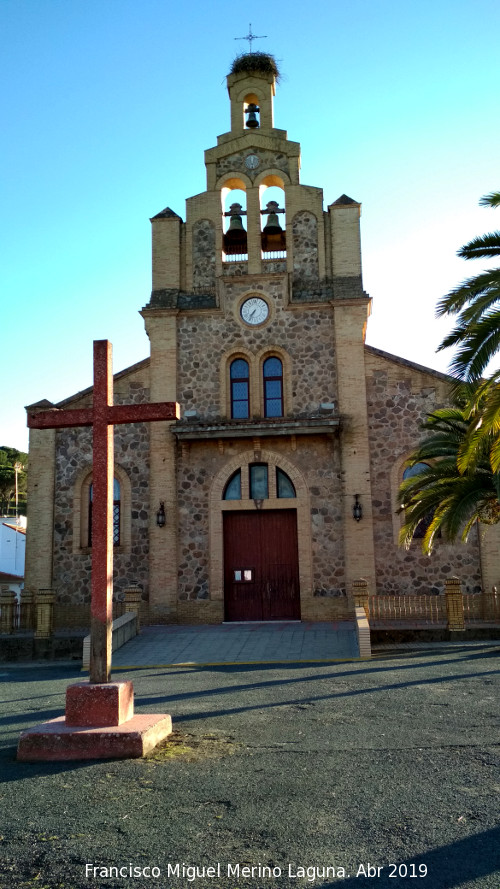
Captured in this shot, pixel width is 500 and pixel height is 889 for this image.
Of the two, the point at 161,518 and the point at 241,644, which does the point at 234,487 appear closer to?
the point at 161,518

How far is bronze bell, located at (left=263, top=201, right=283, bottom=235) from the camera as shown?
19.9 metres

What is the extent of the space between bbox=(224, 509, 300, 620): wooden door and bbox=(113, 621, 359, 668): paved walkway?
0.74 metres

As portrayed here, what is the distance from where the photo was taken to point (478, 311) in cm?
1105

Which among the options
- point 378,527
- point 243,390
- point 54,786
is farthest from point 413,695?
point 243,390

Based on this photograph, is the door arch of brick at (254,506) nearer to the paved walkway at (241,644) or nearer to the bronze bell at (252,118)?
the paved walkway at (241,644)

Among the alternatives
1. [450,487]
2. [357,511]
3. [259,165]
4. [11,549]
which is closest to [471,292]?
[450,487]

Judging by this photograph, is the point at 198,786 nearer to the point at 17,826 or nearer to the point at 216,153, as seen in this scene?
the point at 17,826

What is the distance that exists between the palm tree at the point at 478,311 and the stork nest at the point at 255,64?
1203cm

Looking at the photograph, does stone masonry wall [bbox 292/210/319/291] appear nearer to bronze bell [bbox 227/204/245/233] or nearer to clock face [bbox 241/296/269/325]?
clock face [bbox 241/296/269/325]

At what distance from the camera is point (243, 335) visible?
63.7 ft

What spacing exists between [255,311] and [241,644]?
9265mm

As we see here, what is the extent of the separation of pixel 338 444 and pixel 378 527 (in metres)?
2.38

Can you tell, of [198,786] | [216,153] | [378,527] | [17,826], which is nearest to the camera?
[17,826]

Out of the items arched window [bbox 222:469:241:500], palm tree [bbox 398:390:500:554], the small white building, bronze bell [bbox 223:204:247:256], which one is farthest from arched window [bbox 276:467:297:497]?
the small white building
